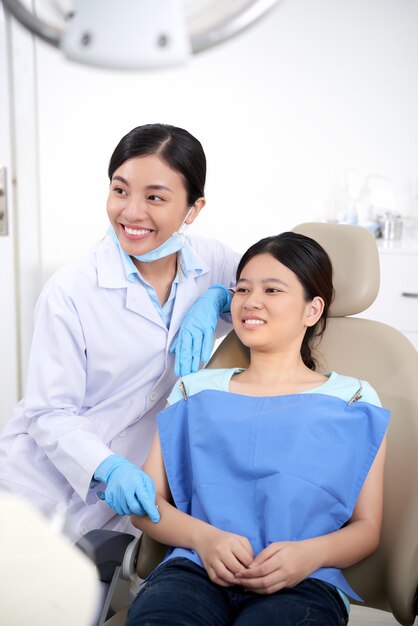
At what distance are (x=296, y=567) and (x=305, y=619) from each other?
0.31 ft

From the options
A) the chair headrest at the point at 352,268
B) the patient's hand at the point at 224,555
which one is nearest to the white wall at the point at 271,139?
the chair headrest at the point at 352,268

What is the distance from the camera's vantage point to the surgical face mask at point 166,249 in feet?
4.85

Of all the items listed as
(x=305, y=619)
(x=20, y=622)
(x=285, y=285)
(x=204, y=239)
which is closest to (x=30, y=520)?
(x=20, y=622)

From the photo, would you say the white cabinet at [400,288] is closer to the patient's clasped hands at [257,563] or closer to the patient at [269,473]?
the patient at [269,473]

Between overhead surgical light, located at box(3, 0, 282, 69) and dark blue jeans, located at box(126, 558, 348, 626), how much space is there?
2.81 feet

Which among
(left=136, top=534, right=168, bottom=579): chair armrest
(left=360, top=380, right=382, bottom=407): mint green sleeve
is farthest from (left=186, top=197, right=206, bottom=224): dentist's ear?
(left=136, top=534, right=168, bottom=579): chair armrest

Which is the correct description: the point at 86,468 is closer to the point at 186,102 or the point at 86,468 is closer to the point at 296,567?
the point at 296,567

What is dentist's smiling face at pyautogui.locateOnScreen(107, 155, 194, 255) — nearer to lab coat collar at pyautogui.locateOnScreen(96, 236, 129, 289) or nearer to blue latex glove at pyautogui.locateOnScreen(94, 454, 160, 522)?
lab coat collar at pyautogui.locateOnScreen(96, 236, 129, 289)

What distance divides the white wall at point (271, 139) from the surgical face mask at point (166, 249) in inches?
48.3

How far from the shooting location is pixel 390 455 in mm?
1317

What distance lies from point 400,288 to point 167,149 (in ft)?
4.46

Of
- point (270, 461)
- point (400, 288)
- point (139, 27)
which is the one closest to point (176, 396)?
point (270, 461)

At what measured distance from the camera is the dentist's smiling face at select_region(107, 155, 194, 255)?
1393 mm

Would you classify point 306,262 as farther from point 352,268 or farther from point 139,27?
point 139,27
